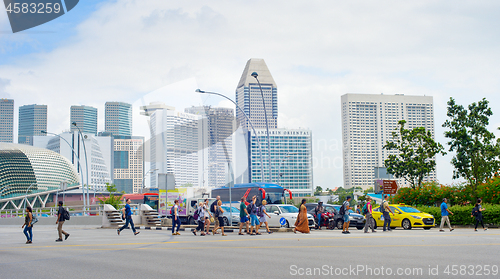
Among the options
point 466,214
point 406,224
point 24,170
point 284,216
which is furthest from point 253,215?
point 24,170

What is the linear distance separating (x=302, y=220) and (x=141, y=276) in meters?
12.7

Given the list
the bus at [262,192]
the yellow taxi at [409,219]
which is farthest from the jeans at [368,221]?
the bus at [262,192]

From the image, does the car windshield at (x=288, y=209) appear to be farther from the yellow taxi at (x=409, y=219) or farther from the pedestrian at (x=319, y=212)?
the yellow taxi at (x=409, y=219)

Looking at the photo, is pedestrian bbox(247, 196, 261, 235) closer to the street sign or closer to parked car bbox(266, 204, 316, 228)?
parked car bbox(266, 204, 316, 228)

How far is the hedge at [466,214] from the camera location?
24266 millimetres

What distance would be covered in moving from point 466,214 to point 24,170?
148949 millimetres

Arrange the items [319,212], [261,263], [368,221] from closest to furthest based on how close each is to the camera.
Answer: [261,263] → [368,221] → [319,212]

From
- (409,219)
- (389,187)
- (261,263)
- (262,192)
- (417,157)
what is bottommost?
(409,219)

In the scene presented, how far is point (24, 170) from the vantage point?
14875 centimetres

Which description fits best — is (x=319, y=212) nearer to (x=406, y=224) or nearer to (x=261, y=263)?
(x=406, y=224)

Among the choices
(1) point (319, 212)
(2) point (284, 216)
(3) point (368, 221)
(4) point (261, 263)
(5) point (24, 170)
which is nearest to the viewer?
(4) point (261, 263)

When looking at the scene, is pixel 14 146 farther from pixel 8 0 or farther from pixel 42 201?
pixel 8 0

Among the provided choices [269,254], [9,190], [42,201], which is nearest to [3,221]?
[269,254]

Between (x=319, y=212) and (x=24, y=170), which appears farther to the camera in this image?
(x=24, y=170)
